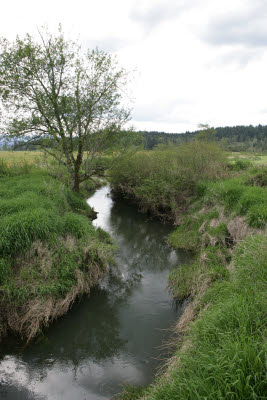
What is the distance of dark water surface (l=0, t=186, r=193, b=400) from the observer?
211 inches

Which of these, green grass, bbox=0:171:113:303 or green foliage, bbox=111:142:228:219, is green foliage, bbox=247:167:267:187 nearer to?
green foliage, bbox=111:142:228:219

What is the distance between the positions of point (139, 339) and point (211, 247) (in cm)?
496

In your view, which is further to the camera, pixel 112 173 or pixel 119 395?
pixel 112 173

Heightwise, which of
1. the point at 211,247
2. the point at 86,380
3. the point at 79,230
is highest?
the point at 79,230

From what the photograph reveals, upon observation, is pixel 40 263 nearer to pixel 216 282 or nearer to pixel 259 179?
pixel 216 282

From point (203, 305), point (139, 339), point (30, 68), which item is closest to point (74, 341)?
point (139, 339)

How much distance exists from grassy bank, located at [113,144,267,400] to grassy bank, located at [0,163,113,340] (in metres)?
3.02

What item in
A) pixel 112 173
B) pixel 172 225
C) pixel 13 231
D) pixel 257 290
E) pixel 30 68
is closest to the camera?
pixel 257 290

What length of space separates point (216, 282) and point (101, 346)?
3.74 metres

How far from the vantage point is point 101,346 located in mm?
6426

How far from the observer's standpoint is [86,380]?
5.48 meters

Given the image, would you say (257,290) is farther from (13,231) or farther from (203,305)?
(13,231)

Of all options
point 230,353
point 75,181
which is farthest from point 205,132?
point 230,353

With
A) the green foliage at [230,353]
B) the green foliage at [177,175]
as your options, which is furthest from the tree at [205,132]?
the green foliage at [230,353]
